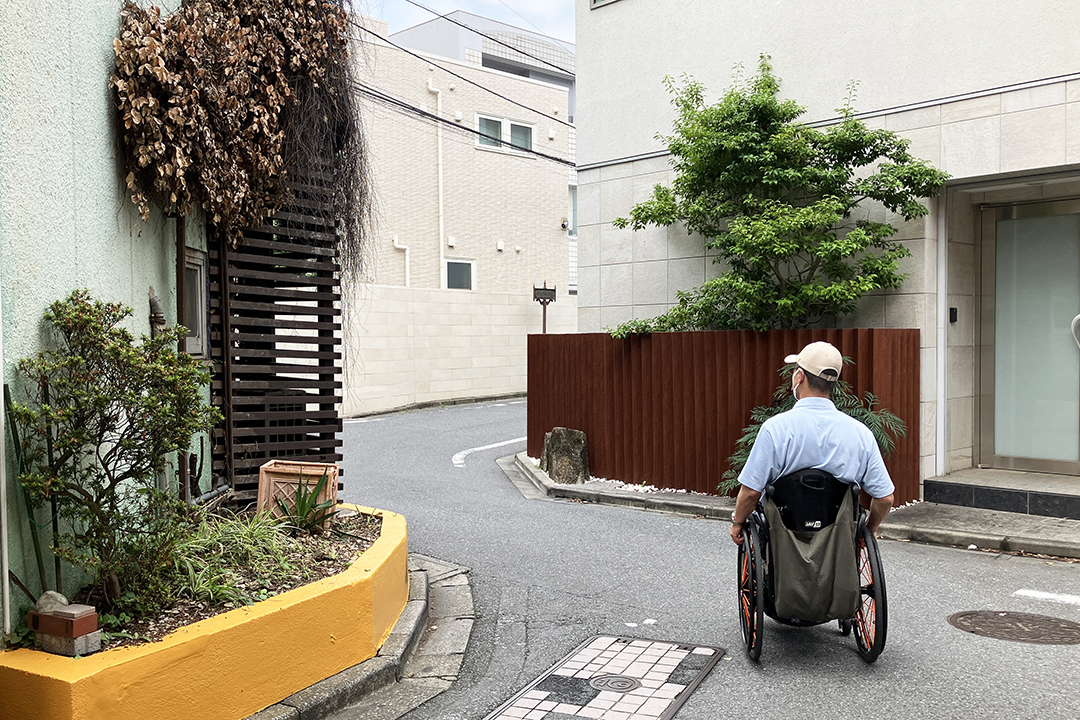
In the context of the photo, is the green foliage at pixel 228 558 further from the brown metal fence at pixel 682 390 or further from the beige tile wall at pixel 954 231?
the beige tile wall at pixel 954 231

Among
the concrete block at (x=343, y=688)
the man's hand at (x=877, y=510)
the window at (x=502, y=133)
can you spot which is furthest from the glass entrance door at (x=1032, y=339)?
the window at (x=502, y=133)

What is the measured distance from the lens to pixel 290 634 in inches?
171

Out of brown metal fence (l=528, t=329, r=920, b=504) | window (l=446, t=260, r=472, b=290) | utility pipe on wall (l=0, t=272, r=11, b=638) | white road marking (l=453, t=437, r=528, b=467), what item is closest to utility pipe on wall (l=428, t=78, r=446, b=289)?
window (l=446, t=260, r=472, b=290)

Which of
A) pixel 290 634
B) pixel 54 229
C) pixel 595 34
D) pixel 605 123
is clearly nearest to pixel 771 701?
pixel 290 634

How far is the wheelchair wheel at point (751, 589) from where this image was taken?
4.81 metres

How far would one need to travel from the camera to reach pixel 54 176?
429 cm

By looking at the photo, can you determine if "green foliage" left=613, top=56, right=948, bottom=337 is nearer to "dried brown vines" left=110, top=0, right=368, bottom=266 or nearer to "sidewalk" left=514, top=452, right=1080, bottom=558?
"sidewalk" left=514, top=452, right=1080, bottom=558

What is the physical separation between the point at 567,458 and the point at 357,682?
6.83 m

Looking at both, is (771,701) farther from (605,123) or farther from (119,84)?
(605,123)

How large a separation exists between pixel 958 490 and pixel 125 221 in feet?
25.7

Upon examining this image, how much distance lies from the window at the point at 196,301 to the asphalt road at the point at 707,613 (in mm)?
2530

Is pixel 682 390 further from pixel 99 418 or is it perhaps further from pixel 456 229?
pixel 456 229

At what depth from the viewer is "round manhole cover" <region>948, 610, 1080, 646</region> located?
5.39 meters

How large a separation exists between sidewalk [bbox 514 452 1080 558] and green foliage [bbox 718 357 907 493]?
24.6 inches
